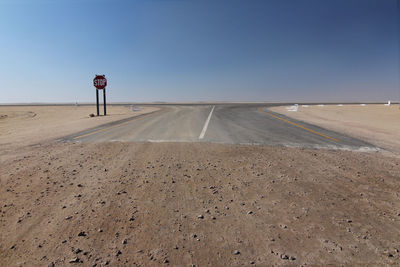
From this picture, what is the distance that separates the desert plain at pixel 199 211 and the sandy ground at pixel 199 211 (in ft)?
0.04

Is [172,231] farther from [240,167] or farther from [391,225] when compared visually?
[391,225]

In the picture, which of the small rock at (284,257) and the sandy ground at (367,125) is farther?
the sandy ground at (367,125)

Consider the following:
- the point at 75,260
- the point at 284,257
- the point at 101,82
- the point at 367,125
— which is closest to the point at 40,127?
the point at 101,82

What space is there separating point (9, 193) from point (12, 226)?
1.20 m

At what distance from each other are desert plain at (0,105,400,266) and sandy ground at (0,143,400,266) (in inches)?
0.5

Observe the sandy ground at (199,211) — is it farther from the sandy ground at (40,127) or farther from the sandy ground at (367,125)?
the sandy ground at (40,127)

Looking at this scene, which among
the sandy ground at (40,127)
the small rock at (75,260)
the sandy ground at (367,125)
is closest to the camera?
the small rock at (75,260)

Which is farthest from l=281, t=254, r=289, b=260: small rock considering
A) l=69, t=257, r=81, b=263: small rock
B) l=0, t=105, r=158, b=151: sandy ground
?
l=0, t=105, r=158, b=151: sandy ground

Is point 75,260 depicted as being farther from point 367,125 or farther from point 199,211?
point 367,125

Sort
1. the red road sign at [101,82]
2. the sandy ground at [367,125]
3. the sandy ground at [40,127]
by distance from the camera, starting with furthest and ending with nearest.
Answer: the red road sign at [101,82] < the sandy ground at [40,127] < the sandy ground at [367,125]

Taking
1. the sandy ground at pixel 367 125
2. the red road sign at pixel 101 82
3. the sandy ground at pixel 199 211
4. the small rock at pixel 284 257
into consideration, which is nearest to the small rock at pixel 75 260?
the sandy ground at pixel 199 211

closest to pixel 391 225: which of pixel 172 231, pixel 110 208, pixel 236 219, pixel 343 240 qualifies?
pixel 343 240

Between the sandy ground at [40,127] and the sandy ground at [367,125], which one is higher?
the sandy ground at [367,125]

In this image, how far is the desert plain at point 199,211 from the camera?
202 centimetres
